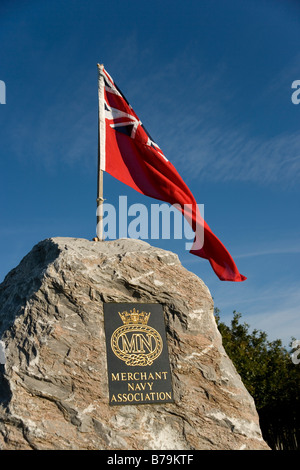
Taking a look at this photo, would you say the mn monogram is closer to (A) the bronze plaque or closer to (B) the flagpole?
(A) the bronze plaque

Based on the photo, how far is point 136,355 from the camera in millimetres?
6277

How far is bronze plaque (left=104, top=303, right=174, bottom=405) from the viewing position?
603 cm

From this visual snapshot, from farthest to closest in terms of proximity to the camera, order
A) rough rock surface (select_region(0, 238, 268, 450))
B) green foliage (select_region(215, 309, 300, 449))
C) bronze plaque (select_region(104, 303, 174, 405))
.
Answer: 1. green foliage (select_region(215, 309, 300, 449))
2. bronze plaque (select_region(104, 303, 174, 405))
3. rough rock surface (select_region(0, 238, 268, 450))

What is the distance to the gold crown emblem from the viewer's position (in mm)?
6453

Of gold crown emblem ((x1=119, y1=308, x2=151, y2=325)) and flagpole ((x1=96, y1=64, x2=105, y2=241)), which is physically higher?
flagpole ((x1=96, y1=64, x2=105, y2=241))

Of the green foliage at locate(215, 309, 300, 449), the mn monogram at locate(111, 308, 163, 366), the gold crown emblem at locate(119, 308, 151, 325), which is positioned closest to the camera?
the mn monogram at locate(111, 308, 163, 366)

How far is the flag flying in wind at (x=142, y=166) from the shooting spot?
27.9ft

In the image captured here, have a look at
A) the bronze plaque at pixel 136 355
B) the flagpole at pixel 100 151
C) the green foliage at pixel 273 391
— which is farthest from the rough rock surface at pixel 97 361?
the green foliage at pixel 273 391

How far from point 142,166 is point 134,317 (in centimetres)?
350

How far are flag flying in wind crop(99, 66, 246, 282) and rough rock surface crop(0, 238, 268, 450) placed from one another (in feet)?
4.73

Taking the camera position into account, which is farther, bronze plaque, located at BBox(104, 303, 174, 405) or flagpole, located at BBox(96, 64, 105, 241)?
flagpole, located at BBox(96, 64, 105, 241)

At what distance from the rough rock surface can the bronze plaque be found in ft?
0.36

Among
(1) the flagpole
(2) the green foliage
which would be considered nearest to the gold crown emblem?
(1) the flagpole
